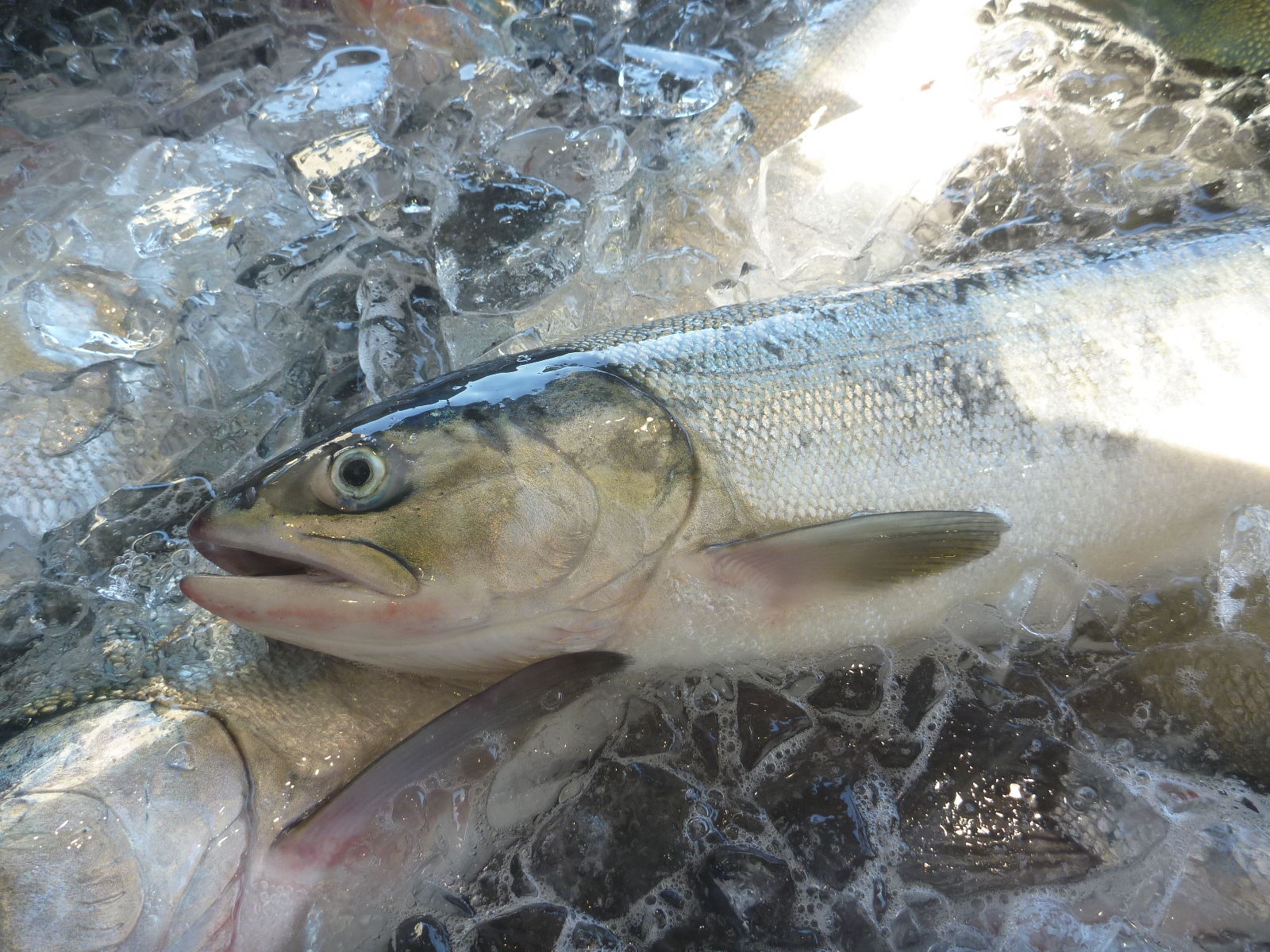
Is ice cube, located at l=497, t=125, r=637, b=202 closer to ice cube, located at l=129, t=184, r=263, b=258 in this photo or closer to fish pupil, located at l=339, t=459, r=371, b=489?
ice cube, located at l=129, t=184, r=263, b=258

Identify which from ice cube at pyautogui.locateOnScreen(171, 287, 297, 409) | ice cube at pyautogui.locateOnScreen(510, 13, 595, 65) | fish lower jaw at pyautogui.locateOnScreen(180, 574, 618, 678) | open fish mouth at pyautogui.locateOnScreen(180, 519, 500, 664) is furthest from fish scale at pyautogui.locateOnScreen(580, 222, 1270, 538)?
ice cube at pyautogui.locateOnScreen(510, 13, 595, 65)

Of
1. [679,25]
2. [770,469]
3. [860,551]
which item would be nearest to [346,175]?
[679,25]

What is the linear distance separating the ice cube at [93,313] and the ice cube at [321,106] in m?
0.84

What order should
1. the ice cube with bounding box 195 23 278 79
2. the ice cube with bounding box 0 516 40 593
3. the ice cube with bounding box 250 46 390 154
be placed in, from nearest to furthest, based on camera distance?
the ice cube with bounding box 0 516 40 593 < the ice cube with bounding box 250 46 390 154 < the ice cube with bounding box 195 23 278 79

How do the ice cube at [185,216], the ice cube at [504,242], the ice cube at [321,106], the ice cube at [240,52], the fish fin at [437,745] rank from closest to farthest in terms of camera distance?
the fish fin at [437,745]
the ice cube at [504,242]
the ice cube at [185,216]
the ice cube at [321,106]
the ice cube at [240,52]

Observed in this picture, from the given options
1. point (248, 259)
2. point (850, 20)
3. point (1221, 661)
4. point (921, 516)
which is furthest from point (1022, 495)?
point (248, 259)

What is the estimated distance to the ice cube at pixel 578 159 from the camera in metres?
2.67

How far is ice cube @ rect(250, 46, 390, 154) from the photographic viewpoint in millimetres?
2797

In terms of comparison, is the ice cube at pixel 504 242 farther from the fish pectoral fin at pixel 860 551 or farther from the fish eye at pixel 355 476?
the fish pectoral fin at pixel 860 551

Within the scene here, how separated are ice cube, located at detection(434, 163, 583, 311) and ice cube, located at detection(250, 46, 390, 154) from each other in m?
0.69

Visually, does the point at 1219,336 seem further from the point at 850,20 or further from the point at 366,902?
the point at 366,902

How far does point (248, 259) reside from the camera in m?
2.56

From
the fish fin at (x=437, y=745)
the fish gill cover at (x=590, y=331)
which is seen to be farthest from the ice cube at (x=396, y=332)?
the fish fin at (x=437, y=745)

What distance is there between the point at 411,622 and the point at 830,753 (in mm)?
1000
